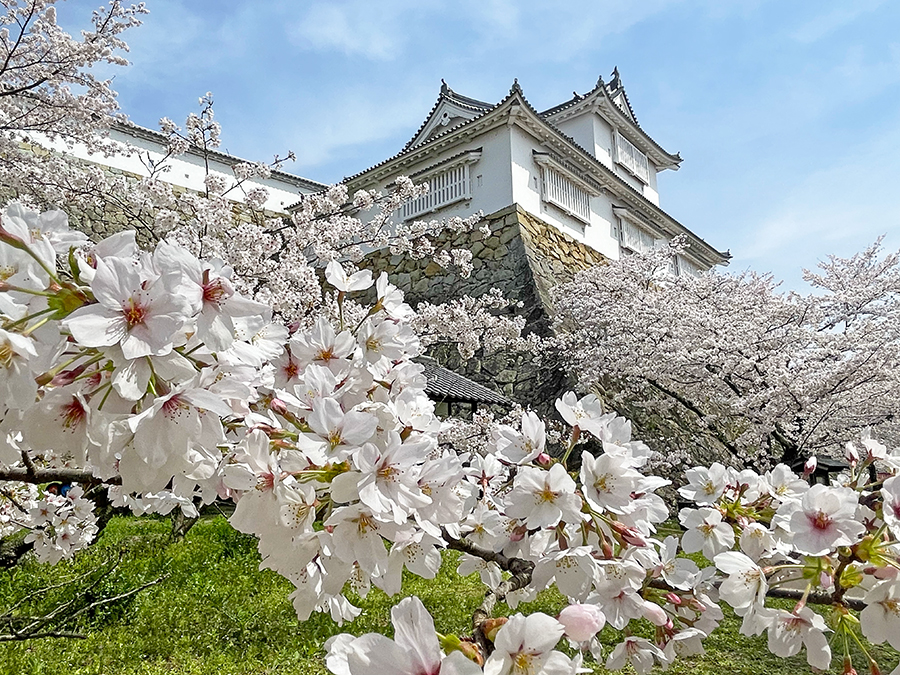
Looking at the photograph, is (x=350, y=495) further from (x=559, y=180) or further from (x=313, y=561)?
(x=559, y=180)

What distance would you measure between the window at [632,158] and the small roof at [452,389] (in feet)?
30.4

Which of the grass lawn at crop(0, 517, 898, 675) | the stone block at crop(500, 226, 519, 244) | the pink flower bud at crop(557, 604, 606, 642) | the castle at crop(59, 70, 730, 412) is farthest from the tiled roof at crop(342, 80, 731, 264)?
the pink flower bud at crop(557, 604, 606, 642)

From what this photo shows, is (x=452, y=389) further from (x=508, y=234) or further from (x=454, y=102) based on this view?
(x=454, y=102)

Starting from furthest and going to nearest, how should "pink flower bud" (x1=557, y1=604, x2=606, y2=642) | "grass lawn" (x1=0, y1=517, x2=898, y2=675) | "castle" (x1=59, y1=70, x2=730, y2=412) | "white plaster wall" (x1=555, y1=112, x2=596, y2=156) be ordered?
"white plaster wall" (x1=555, y1=112, x2=596, y2=156), "castle" (x1=59, y1=70, x2=730, y2=412), "grass lawn" (x1=0, y1=517, x2=898, y2=675), "pink flower bud" (x1=557, y1=604, x2=606, y2=642)

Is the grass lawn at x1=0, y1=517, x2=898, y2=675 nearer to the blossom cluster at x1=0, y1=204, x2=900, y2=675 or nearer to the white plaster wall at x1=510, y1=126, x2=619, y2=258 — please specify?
the blossom cluster at x1=0, y1=204, x2=900, y2=675

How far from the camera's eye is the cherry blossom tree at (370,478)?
2.15 feet

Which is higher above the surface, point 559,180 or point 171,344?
point 559,180

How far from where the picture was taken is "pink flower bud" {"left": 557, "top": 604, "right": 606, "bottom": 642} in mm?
629

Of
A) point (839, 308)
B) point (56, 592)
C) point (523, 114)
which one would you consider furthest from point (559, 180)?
point (56, 592)

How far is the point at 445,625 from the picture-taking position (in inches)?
158

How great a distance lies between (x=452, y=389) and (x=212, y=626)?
169 inches

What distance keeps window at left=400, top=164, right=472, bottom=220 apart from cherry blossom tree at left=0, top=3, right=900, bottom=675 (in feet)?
35.8

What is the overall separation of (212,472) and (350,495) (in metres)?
0.24

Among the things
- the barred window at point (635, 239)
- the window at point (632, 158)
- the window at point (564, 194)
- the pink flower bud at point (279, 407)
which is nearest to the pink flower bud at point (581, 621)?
the pink flower bud at point (279, 407)
